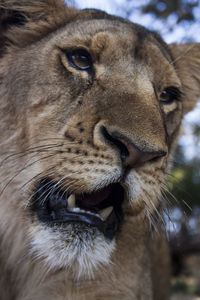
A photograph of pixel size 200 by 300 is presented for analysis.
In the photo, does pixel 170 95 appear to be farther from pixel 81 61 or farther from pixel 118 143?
pixel 118 143

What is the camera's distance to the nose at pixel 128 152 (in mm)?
2215

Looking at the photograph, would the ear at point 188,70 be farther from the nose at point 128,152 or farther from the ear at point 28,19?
the nose at point 128,152

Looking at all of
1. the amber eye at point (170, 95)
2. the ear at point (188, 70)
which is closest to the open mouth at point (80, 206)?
the amber eye at point (170, 95)

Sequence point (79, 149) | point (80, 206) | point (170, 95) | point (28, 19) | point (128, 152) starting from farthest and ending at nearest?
point (170, 95) → point (28, 19) → point (80, 206) → point (79, 149) → point (128, 152)

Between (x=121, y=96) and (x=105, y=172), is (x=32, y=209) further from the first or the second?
(x=121, y=96)

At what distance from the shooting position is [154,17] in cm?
552

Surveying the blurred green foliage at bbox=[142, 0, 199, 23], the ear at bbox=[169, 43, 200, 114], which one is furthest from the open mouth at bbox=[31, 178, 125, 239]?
the blurred green foliage at bbox=[142, 0, 199, 23]

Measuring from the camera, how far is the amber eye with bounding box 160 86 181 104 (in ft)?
11.2

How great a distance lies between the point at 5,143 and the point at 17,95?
0.37 meters

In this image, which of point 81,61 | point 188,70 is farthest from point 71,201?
point 188,70

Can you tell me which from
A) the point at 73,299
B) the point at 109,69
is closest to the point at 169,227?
the point at 73,299

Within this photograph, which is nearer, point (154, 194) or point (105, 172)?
point (105, 172)

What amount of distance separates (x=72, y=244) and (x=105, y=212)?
0.31 meters

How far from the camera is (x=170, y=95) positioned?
3.51 m
